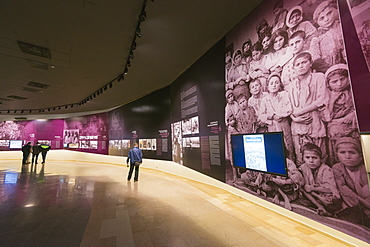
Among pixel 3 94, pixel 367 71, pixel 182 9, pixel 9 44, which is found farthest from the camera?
pixel 3 94

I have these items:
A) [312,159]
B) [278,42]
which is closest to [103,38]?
[278,42]

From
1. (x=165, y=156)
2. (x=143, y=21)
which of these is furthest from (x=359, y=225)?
(x=165, y=156)

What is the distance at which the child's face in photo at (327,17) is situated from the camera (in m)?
2.54

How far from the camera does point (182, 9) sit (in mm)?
3939

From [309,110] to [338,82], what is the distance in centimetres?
52

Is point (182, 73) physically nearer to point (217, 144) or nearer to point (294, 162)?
point (217, 144)

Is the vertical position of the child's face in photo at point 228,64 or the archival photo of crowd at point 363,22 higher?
the child's face in photo at point 228,64

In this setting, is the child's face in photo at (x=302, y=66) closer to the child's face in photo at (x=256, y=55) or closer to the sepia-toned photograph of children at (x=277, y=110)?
the sepia-toned photograph of children at (x=277, y=110)

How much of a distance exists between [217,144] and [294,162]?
7.60 feet

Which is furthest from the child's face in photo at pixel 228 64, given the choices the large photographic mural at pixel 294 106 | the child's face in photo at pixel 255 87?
the child's face in photo at pixel 255 87

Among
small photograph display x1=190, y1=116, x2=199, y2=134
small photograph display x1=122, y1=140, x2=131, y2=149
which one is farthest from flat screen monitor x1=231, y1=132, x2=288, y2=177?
small photograph display x1=122, y1=140, x2=131, y2=149

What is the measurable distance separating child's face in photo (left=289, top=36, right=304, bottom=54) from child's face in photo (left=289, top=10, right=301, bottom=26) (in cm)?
27

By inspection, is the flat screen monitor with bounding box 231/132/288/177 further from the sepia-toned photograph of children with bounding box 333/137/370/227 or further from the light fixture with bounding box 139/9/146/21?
the light fixture with bounding box 139/9/146/21

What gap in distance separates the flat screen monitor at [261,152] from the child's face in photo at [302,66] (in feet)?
3.56
